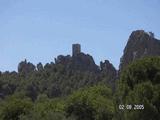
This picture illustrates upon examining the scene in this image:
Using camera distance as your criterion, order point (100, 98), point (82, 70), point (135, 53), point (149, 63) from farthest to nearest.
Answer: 1. point (82, 70)
2. point (135, 53)
3. point (100, 98)
4. point (149, 63)

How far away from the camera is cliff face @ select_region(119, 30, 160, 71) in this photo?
10562 centimetres

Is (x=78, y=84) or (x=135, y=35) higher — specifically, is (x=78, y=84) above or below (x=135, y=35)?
below

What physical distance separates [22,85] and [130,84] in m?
70.0

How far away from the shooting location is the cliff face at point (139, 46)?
4158 inches

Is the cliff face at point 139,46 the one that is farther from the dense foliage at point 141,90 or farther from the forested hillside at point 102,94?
the dense foliage at point 141,90

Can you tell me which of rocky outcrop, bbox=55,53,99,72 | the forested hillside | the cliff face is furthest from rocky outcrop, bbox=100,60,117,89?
the cliff face

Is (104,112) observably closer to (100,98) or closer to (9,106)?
(100,98)

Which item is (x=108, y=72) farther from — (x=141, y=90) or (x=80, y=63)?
(x=141, y=90)

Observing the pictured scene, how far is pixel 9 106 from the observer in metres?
57.6

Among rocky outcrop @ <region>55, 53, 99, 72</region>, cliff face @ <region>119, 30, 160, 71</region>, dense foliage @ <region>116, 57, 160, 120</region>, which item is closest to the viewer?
dense foliage @ <region>116, 57, 160, 120</region>

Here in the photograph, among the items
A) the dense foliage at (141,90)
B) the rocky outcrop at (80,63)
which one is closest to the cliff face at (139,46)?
the rocky outcrop at (80,63)

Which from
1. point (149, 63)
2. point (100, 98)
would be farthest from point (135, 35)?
point (149, 63)

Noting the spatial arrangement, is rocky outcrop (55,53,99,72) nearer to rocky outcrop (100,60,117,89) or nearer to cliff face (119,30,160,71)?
rocky outcrop (100,60,117,89)

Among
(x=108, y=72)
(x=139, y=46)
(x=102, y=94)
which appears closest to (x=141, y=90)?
(x=102, y=94)
